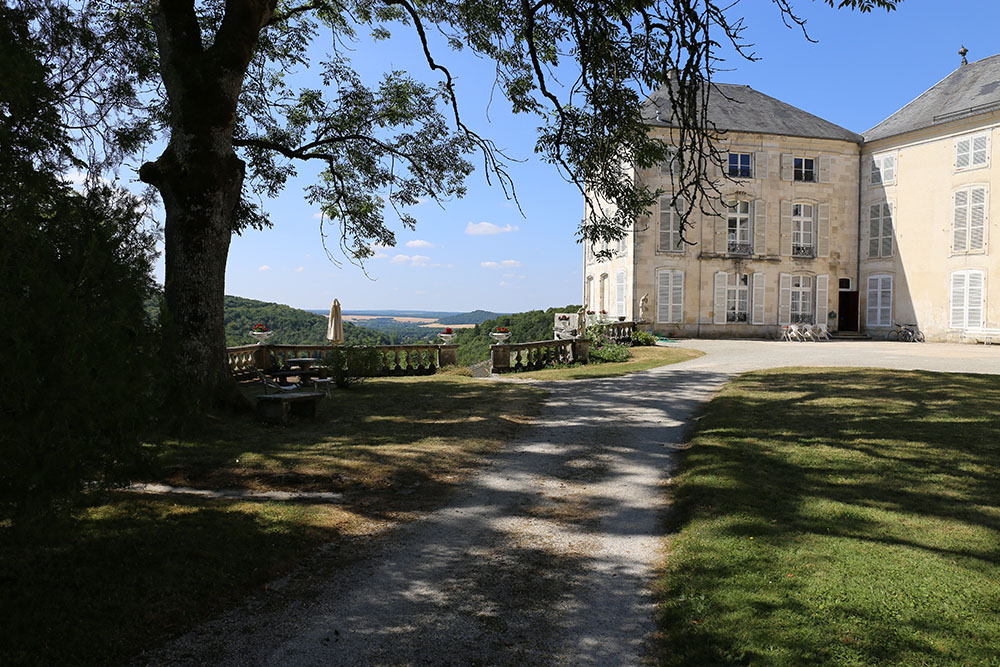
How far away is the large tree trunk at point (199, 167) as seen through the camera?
8.46 meters

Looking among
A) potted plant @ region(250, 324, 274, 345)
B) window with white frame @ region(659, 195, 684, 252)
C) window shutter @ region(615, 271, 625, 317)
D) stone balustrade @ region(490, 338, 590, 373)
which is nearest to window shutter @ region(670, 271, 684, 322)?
window with white frame @ region(659, 195, 684, 252)

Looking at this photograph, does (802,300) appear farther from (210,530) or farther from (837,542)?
(210,530)

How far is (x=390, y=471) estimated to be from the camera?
6914mm

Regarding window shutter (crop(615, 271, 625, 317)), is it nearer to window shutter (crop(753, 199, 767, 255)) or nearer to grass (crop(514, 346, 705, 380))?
window shutter (crop(753, 199, 767, 255))

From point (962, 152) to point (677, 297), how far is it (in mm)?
12346

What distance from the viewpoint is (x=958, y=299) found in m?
25.7

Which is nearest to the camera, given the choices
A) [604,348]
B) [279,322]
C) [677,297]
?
[604,348]

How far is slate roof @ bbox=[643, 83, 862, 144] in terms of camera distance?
28719 millimetres

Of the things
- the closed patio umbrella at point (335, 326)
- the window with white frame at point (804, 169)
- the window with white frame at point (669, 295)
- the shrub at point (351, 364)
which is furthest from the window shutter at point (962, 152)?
the closed patio umbrella at point (335, 326)

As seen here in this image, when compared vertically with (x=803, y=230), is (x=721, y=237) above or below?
below

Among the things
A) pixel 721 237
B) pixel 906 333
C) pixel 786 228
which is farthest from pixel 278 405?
pixel 906 333

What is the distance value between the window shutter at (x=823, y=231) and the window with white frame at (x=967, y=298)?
17.0ft

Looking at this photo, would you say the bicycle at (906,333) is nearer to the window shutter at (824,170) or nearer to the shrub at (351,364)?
the window shutter at (824,170)

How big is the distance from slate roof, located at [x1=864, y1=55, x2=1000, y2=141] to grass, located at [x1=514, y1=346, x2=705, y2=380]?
15.7 metres
